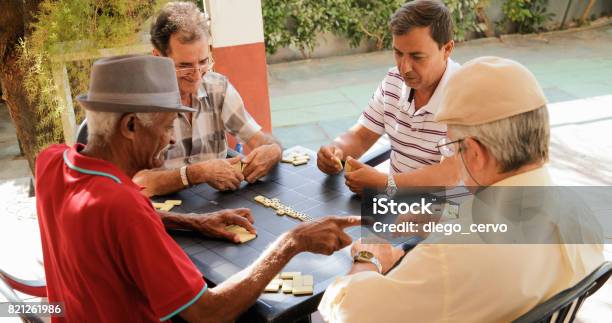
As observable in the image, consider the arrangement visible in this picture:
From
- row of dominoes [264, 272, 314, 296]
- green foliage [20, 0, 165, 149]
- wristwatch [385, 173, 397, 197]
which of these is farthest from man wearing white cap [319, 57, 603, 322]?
green foliage [20, 0, 165, 149]

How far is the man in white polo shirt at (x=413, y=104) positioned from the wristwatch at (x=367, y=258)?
0.65 meters

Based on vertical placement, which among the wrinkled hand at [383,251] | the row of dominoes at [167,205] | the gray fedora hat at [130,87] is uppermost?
the gray fedora hat at [130,87]

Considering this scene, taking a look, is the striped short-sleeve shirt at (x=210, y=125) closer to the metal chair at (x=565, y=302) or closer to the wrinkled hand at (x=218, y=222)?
the wrinkled hand at (x=218, y=222)

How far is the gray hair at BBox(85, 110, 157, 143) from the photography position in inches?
75.4

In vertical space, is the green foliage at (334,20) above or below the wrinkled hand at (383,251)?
above

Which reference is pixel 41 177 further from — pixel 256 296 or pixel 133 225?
pixel 256 296

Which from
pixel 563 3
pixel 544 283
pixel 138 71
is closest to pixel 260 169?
pixel 138 71

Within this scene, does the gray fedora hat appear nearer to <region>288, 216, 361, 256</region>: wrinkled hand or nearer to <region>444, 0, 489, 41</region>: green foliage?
<region>288, 216, 361, 256</region>: wrinkled hand

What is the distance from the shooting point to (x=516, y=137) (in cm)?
169

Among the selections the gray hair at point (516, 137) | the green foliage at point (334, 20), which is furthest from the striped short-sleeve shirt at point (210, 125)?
the green foliage at point (334, 20)

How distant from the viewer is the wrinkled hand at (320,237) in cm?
Result: 219

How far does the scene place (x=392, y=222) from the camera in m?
2.53

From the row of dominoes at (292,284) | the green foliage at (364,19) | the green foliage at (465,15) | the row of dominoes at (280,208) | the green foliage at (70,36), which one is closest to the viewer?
the row of dominoes at (292,284)

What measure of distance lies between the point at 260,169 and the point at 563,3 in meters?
10.2
